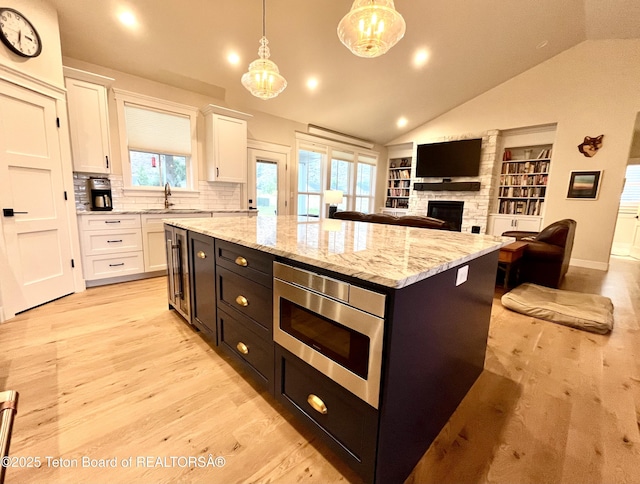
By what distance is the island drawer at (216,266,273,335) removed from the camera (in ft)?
4.54

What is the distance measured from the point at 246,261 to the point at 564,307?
312cm

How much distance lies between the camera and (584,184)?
4.92 metres

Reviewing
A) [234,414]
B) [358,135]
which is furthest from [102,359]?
[358,135]

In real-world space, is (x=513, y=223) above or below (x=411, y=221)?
below

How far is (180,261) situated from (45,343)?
108cm

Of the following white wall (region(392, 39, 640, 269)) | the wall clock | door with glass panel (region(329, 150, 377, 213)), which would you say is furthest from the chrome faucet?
white wall (region(392, 39, 640, 269))

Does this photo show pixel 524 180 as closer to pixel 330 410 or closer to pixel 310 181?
pixel 310 181

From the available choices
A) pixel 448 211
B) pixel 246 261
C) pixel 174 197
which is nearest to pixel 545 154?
pixel 448 211

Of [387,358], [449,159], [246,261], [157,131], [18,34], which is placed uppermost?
[18,34]

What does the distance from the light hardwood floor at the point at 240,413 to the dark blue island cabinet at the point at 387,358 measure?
0.14 meters

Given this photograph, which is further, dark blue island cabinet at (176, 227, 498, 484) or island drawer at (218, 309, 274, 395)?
island drawer at (218, 309, 274, 395)

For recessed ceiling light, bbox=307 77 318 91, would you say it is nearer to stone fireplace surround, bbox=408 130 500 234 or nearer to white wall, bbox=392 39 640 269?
stone fireplace surround, bbox=408 130 500 234

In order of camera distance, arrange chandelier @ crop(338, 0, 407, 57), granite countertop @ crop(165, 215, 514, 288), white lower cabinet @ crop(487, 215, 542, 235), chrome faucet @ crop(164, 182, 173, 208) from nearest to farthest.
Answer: granite countertop @ crop(165, 215, 514, 288), chandelier @ crop(338, 0, 407, 57), chrome faucet @ crop(164, 182, 173, 208), white lower cabinet @ crop(487, 215, 542, 235)

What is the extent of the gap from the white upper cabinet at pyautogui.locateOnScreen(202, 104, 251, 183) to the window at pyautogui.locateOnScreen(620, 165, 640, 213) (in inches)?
324
